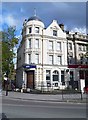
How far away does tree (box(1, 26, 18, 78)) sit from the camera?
47.4 m

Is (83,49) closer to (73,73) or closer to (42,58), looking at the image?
(73,73)

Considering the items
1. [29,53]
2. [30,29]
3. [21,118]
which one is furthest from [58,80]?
[21,118]

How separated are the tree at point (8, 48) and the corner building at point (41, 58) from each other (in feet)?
15.1

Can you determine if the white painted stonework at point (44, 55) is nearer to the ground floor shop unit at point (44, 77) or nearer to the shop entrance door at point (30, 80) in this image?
the ground floor shop unit at point (44, 77)

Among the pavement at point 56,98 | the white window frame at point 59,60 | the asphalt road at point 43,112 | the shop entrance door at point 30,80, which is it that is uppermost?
the white window frame at point 59,60

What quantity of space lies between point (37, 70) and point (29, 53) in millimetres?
3691

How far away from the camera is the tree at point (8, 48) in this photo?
47375 millimetres

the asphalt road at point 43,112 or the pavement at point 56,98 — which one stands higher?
the pavement at point 56,98

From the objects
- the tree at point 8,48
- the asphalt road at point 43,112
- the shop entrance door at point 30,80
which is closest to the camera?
the asphalt road at point 43,112

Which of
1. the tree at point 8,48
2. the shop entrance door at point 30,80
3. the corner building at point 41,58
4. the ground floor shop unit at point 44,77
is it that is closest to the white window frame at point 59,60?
the corner building at point 41,58

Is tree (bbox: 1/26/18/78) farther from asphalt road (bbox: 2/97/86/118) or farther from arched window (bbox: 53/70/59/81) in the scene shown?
asphalt road (bbox: 2/97/86/118)

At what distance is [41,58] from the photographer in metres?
54.3

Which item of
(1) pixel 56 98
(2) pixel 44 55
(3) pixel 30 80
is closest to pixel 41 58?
(2) pixel 44 55

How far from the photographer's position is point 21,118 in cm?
1345
